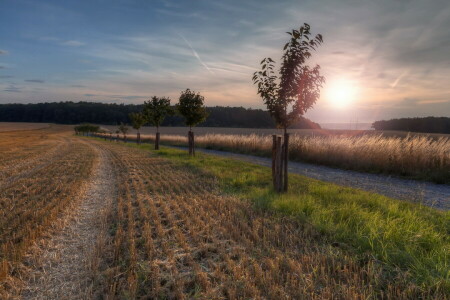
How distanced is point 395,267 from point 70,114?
177276 millimetres

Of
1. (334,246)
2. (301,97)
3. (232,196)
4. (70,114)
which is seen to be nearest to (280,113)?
(301,97)

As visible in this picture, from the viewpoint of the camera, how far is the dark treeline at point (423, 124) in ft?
181

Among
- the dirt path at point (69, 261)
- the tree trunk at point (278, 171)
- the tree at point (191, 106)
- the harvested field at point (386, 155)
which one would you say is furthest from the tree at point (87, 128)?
the tree trunk at point (278, 171)

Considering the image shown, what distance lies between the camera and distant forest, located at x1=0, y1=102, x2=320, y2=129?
126500 mm

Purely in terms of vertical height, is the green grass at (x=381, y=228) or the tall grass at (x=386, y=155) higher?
the tall grass at (x=386, y=155)

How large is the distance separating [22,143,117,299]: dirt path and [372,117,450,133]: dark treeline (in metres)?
68.5

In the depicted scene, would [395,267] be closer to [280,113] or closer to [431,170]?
[280,113]

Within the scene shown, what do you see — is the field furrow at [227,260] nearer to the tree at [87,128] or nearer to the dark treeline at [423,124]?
the dark treeline at [423,124]

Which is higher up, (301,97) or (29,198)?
(301,97)

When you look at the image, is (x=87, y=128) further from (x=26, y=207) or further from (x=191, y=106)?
(x=26, y=207)

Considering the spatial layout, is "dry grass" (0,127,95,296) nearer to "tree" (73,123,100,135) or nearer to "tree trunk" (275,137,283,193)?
"tree trunk" (275,137,283,193)

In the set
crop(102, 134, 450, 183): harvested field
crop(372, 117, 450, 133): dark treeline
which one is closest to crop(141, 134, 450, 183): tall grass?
crop(102, 134, 450, 183): harvested field

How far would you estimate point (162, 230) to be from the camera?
5531 mm

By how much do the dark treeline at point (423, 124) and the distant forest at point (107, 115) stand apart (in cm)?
5898
